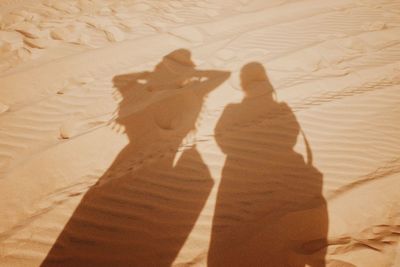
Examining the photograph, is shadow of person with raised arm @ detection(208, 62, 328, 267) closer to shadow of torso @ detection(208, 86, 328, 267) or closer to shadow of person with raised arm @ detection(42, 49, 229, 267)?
shadow of torso @ detection(208, 86, 328, 267)

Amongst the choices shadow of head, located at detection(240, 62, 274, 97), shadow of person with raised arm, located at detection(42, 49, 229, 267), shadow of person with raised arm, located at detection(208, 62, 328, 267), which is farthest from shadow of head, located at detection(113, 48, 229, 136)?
shadow of person with raised arm, located at detection(208, 62, 328, 267)

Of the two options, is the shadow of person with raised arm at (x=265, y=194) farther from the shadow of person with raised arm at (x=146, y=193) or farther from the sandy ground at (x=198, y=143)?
the shadow of person with raised arm at (x=146, y=193)

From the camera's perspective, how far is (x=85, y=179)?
2.47m

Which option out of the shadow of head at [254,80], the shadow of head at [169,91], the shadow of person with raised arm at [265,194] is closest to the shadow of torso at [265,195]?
the shadow of person with raised arm at [265,194]

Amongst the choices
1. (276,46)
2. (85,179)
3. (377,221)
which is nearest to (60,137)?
(85,179)

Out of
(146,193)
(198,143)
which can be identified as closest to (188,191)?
(146,193)

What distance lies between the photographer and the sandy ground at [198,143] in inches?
81.1

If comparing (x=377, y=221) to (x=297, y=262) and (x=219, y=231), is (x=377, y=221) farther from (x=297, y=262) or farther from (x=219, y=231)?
(x=219, y=231)

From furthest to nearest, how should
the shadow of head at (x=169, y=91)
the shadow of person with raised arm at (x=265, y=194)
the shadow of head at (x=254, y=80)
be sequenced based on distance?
the shadow of head at (x=254, y=80) → the shadow of head at (x=169, y=91) → the shadow of person with raised arm at (x=265, y=194)

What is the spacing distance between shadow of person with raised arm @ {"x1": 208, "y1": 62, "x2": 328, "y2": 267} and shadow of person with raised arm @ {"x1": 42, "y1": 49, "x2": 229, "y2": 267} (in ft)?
0.96

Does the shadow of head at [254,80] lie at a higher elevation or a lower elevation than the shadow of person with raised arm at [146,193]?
higher

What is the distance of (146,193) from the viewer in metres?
2.40

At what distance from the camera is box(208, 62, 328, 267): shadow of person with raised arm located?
6.48 feet

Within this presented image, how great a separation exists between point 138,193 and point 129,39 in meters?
3.02
